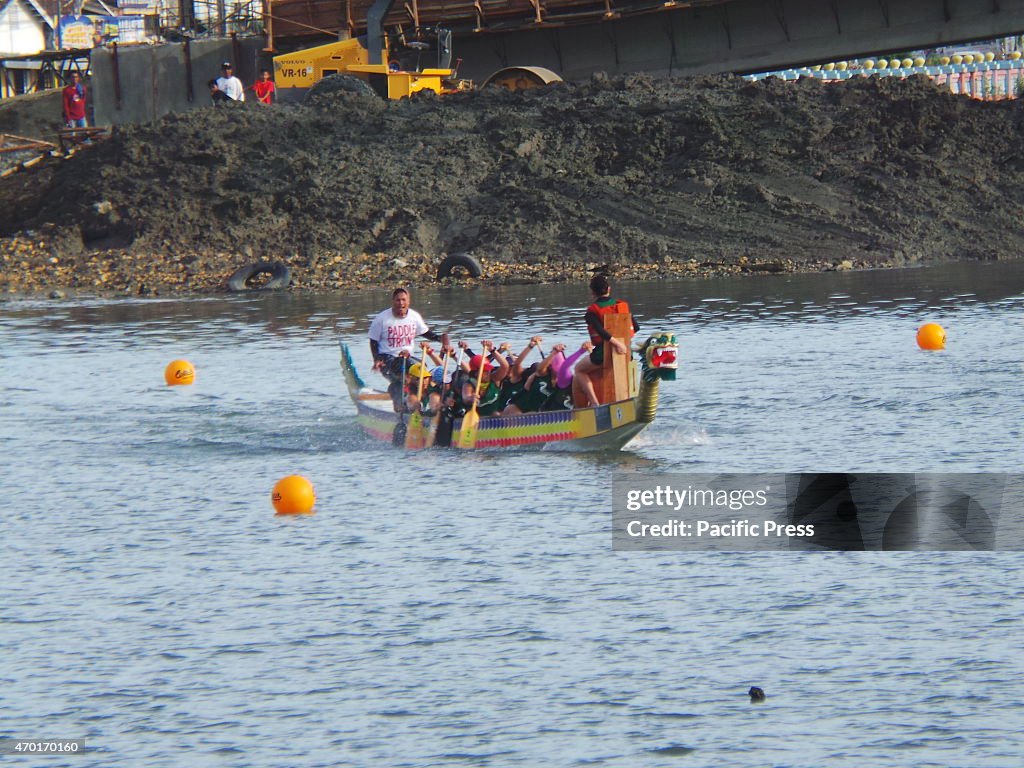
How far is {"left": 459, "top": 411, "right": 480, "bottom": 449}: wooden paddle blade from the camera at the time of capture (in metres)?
18.0

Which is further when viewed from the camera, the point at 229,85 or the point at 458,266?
the point at 229,85

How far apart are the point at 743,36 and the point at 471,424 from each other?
31332mm

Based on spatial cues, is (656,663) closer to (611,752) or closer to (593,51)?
(611,752)

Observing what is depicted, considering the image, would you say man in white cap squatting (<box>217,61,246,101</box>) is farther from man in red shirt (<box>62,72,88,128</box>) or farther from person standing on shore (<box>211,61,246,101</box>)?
man in red shirt (<box>62,72,88,128</box>)

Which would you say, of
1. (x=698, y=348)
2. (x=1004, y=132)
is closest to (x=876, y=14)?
(x=1004, y=132)

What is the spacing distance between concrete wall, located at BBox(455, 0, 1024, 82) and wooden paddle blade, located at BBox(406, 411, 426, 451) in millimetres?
30175

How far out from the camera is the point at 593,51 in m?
49.1

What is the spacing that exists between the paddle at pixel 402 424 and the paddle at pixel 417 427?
96 mm

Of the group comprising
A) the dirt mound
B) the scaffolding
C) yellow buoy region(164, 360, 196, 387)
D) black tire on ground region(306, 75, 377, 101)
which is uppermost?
the scaffolding

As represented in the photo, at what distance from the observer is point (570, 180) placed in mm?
41031

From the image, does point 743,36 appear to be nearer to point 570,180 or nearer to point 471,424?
point 570,180

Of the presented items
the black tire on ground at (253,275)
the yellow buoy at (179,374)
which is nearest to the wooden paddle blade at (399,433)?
the yellow buoy at (179,374)

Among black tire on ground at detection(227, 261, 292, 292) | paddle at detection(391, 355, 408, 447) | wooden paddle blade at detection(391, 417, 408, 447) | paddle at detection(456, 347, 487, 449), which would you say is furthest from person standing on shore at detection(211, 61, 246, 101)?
paddle at detection(456, 347, 487, 449)

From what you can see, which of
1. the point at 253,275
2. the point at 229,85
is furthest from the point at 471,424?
the point at 229,85
